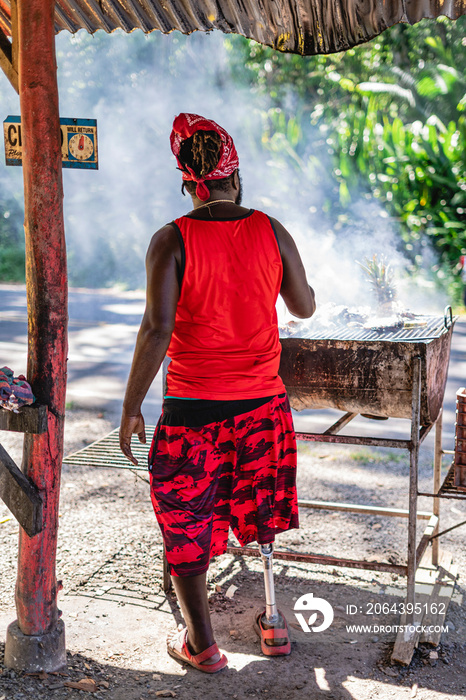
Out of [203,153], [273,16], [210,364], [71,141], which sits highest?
[273,16]

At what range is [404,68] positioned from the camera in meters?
17.1

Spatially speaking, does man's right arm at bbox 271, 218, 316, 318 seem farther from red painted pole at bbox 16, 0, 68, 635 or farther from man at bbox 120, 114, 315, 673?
red painted pole at bbox 16, 0, 68, 635

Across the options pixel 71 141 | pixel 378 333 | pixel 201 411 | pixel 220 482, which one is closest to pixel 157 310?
pixel 201 411

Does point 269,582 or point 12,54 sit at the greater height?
point 12,54

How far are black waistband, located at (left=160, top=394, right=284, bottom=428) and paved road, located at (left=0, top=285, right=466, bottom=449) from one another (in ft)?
12.4

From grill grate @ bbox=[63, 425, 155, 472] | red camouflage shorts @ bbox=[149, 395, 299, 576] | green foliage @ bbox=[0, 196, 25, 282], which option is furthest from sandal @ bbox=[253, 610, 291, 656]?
green foliage @ bbox=[0, 196, 25, 282]

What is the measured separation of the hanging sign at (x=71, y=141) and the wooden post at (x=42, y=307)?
24 centimetres

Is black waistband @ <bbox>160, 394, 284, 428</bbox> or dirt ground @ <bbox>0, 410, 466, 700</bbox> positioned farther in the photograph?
dirt ground @ <bbox>0, 410, 466, 700</bbox>

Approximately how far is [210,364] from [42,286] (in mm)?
701

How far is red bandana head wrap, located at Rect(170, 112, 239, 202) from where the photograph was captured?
239cm

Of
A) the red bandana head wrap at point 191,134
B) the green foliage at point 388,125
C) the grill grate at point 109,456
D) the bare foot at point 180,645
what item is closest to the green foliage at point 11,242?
the green foliage at point 388,125

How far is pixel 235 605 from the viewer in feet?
10.6

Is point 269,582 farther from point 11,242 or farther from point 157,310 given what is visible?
point 11,242

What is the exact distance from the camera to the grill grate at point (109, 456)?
137 inches
